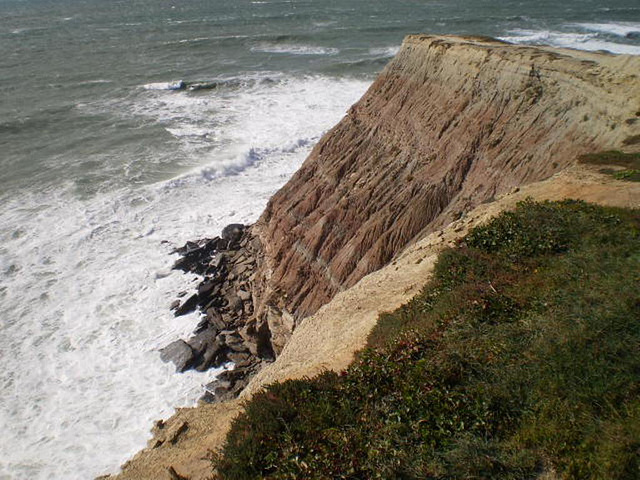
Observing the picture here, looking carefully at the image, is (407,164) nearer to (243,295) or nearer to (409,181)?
(409,181)

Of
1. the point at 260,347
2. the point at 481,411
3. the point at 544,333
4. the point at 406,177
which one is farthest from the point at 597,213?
the point at 260,347

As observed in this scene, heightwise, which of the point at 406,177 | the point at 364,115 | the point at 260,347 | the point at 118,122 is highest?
the point at 364,115

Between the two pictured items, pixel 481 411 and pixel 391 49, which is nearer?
pixel 481 411

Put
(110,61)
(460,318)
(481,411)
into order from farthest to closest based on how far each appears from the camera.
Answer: (110,61), (460,318), (481,411)

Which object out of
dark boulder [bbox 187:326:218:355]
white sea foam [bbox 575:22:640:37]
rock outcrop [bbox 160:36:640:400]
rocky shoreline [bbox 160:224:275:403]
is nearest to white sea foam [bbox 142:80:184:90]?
rocky shoreline [bbox 160:224:275:403]

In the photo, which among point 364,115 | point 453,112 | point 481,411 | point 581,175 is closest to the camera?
point 481,411

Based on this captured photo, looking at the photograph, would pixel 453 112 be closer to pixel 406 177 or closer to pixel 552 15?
pixel 406 177

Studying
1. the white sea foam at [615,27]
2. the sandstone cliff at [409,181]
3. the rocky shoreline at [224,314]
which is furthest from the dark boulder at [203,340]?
the white sea foam at [615,27]

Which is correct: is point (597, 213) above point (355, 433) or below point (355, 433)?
above

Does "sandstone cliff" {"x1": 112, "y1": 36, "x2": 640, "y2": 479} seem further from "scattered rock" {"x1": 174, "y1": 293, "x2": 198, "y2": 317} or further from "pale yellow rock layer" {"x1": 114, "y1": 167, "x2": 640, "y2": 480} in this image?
"scattered rock" {"x1": 174, "y1": 293, "x2": 198, "y2": 317}
